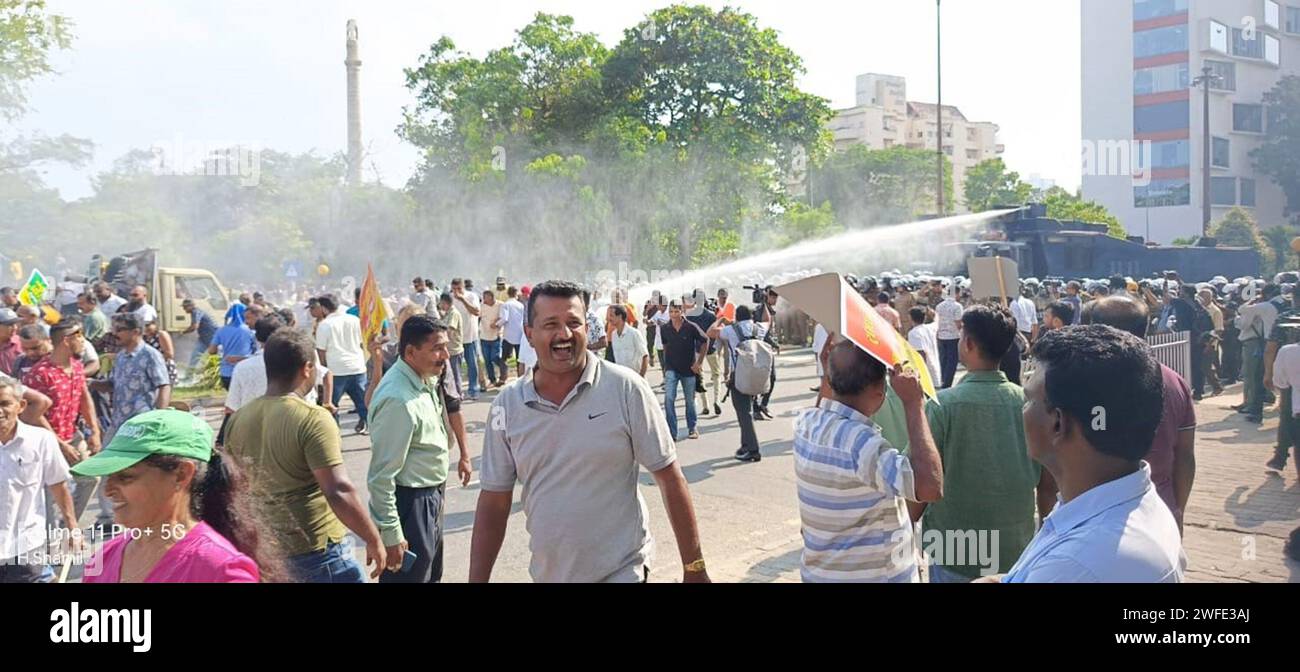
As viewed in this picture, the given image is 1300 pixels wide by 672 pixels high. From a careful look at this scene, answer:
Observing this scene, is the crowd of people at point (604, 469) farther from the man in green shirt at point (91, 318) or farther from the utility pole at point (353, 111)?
the utility pole at point (353, 111)

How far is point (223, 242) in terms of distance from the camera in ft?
141

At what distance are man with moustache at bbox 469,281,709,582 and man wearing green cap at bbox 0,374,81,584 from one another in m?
2.67

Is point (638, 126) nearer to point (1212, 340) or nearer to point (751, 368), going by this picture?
point (1212, 340)

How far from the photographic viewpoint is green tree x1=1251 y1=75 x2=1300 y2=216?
5066 centimetres

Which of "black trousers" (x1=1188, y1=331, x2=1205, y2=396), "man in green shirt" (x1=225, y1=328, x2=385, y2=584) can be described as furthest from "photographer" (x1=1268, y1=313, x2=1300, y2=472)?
"man in green shirt" (x1=225, y1=328, x2=385, y2=584)

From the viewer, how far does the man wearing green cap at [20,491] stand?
4496mm

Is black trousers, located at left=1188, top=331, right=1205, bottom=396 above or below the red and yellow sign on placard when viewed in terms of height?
below

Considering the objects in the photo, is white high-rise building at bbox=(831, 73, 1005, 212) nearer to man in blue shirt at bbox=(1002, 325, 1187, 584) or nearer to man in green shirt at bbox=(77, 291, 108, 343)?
man in green shirt at bbox=(77, 291, 108, 343)

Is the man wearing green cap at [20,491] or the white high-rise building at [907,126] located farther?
the white high-rise building at [907,126]

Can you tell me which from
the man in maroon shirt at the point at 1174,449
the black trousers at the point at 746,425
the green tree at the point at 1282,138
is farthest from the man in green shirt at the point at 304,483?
the green tree at the point at 1282,138

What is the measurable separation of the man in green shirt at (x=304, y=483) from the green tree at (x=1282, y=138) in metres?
60.2

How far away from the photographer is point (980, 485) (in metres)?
3.69
